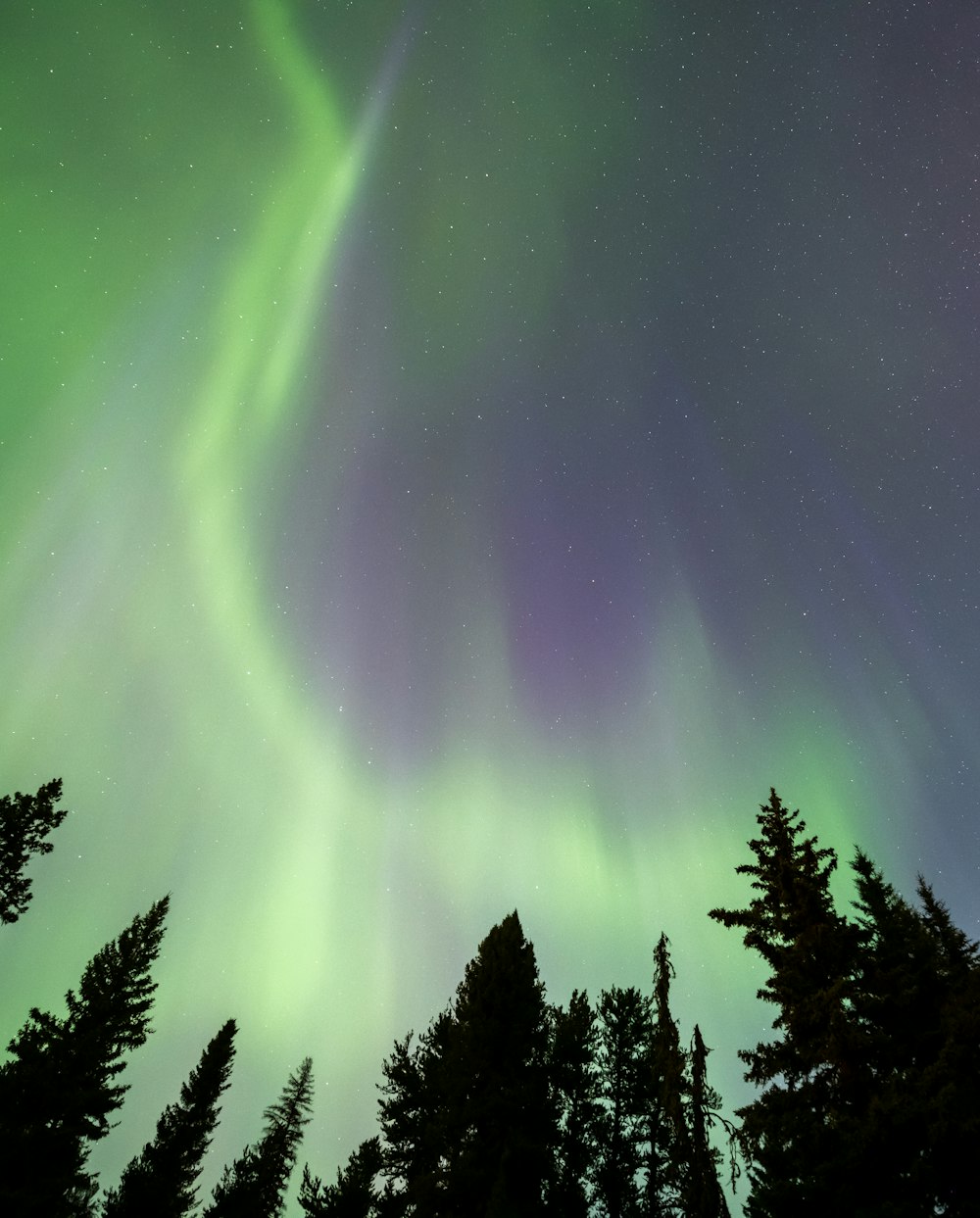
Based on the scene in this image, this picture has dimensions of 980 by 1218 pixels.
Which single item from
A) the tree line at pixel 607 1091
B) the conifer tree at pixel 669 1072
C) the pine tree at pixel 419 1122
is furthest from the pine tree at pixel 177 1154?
the conifer tree at pixel 669 1072

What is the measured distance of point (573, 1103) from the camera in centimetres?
2434

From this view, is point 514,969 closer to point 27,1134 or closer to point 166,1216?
point 27,1134

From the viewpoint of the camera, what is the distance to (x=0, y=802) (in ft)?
68.9

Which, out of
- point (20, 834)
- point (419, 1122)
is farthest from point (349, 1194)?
point (20, 834)

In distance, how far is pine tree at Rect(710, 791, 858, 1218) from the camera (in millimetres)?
14250

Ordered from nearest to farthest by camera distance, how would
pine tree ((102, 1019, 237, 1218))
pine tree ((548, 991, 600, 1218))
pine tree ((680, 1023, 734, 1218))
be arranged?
pine tree ((680, 1023, 734, 1218)) < pine tree ((548, 991, 600, 1218)) < pine tree ((102, 1019, 237, 1218))

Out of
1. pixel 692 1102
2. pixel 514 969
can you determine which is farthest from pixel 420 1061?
→ pixel 692 1102

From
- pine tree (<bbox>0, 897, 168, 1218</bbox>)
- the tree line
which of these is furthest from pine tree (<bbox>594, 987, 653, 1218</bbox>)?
pine tree (<bbox>0, 897, 168, 1218</bbox>)

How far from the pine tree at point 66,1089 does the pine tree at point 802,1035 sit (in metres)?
22.8

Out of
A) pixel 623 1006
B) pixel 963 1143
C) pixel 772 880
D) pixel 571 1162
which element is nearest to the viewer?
pixel 963 1143

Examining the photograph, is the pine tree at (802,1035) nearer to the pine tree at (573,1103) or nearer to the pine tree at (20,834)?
the pine tree at (573,1103)

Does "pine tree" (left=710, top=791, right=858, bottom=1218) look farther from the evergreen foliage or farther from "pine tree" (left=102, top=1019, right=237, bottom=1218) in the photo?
"pine tree" (left=102, top=1019, right=237, bottom=1218)

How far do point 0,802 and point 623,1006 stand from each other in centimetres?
2391

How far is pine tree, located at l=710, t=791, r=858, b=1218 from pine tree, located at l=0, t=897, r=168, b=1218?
74.8 feet
